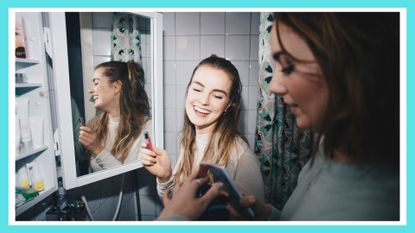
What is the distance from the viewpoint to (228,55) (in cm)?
109

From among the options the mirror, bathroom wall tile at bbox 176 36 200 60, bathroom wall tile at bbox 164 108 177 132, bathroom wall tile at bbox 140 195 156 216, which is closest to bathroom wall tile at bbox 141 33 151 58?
the mirror

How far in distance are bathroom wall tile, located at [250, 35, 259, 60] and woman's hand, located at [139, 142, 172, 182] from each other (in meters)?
0.52

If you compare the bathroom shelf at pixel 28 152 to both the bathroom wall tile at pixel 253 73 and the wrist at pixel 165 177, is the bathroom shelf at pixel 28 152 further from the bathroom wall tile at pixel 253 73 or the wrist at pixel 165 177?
the bathroom wall tile at pixel 253 73

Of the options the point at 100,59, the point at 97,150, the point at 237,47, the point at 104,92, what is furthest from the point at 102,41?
the point at 237,47

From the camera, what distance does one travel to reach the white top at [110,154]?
1.07 meters

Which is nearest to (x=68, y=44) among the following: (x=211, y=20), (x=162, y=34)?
(x=162, y=34)

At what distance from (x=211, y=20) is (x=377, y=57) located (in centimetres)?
59

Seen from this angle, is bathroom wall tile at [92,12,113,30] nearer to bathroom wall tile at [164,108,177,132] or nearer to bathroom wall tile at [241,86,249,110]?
bathroom wall tile at [164,108,177,132]

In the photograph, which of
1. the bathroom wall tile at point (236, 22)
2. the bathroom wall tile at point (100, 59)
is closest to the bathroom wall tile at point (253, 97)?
the bathroom wall tile at point (236, 22)

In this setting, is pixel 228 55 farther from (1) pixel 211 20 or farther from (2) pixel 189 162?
(2) pixel 189 162

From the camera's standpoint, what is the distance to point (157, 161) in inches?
43.8

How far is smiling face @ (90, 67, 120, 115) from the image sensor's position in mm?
1019

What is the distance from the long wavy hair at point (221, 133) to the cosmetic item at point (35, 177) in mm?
475

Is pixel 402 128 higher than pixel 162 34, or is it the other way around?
pixel 162 34
